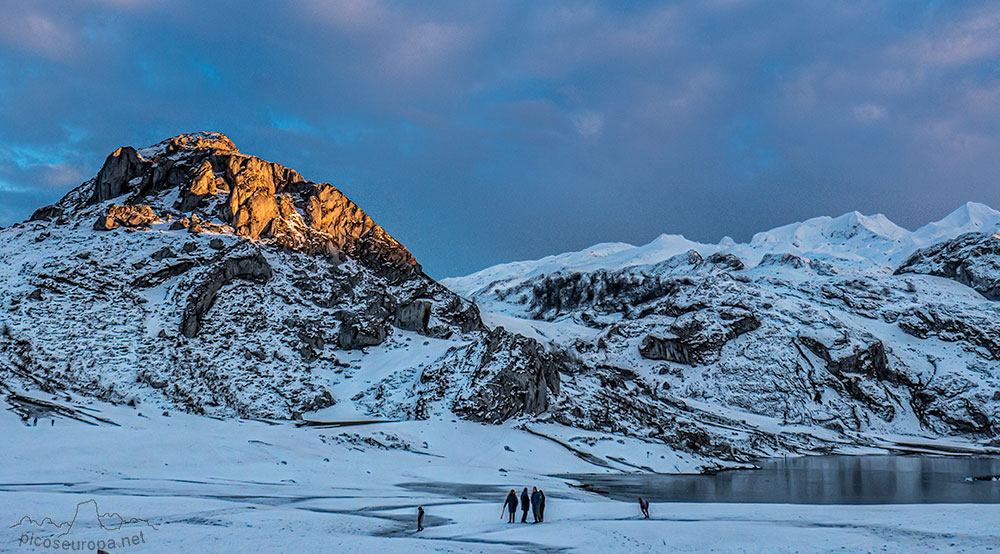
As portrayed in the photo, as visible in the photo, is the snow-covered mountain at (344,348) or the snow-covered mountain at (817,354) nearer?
the snow-covered mountain at (344,348)

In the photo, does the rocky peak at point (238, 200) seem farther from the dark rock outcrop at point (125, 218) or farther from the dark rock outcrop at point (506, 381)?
the dark rock outcrop at point (506, 381)

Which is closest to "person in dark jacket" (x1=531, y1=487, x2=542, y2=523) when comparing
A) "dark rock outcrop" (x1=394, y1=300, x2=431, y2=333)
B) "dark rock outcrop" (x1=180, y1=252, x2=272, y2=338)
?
"dark rock outcrop" (x1=180, y1=252, x2=272, y2=338)

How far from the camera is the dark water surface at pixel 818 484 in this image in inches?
1955

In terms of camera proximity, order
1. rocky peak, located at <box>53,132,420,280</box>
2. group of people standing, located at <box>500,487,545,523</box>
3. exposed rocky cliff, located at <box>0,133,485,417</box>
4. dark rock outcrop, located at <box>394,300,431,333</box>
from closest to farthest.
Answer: group of people standing, located at <box>500,487,545,523</box>, exposed rocky cliff, located at <box>0,133,485,417</box>, dark rock outcrop, located at <box>394,300,431,333</box>, rocky peak, located at <box>53,132,420,280</box>

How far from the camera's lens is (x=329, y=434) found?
61562 mm

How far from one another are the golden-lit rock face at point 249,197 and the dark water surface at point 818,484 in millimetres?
61453

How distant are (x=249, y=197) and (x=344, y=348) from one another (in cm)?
3158

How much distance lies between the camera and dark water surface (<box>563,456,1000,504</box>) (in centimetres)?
4966

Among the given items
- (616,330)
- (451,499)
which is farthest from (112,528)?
(616,330)

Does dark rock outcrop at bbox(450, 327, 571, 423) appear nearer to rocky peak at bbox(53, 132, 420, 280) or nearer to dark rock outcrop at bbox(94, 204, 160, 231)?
rocky peak at bbox(53, 132, 420, 280)

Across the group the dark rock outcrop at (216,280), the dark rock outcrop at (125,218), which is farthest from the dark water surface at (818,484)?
the dark rock outcrop at (125,218)

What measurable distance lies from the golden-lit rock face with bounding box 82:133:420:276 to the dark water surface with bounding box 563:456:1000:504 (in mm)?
61453

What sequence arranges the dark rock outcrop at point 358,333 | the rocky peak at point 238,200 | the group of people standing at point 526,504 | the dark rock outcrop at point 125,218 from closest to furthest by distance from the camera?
the group of people standing at point 526,504, the dark rock outcrop at point 358,333, the dark rock outcrop at point 125,218, the rocky peak at point 238,200

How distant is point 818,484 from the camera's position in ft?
200
